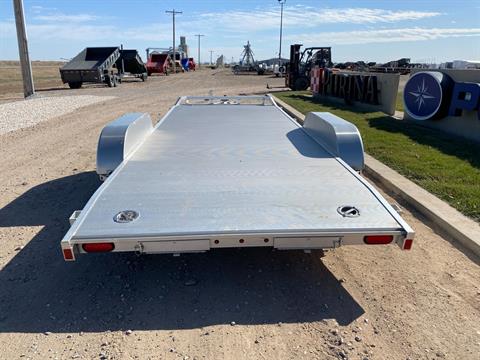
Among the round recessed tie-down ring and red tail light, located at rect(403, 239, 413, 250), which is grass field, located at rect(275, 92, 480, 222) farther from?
the round recessed tie-down ring

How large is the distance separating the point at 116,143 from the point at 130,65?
26.5 metres

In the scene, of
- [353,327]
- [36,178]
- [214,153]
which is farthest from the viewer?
[36,178]

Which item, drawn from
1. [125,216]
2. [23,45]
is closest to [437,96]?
[125,216]

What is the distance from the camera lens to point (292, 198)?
2.94m

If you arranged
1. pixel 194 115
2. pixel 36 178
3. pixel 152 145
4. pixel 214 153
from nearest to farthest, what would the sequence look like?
pixel 214 153 < pixel 152 145 < pixel 36 178 < pixel 194 115

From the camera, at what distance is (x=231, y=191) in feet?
9.95

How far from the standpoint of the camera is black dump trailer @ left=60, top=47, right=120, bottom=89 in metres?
21.9

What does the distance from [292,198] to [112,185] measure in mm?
1472

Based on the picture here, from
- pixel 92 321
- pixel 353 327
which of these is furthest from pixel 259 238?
pixel 92 321

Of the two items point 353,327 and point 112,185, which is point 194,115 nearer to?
point 112,185

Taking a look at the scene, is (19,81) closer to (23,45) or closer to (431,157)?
(23,45)

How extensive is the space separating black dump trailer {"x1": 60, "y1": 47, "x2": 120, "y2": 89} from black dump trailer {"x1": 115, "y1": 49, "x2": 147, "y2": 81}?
1.53 meters

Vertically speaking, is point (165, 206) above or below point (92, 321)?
above

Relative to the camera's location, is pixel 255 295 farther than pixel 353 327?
Yes
